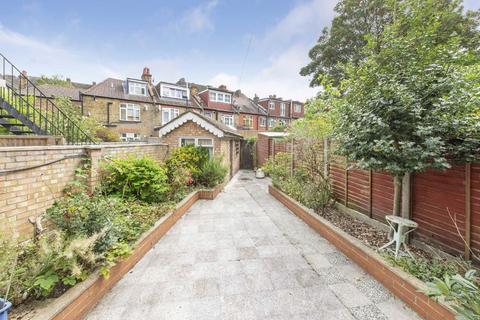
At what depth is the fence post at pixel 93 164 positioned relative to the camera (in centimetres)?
436

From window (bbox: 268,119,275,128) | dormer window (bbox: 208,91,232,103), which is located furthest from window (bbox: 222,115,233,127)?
window (bbox: 268,119,275,128)

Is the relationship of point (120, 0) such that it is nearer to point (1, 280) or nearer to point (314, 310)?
point (1, 280)

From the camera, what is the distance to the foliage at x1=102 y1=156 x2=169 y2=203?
4.91 metres

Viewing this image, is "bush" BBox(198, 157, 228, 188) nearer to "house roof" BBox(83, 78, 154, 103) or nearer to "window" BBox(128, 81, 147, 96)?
"house roof" BBox(83, 78, 154, 103)

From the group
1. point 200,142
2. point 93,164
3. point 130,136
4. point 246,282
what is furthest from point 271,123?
point 246,282

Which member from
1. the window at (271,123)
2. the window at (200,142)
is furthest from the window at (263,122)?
the window at (200,142)

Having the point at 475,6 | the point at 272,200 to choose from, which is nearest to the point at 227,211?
the point at 272,200

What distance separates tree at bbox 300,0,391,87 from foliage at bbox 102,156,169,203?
13.4 metres

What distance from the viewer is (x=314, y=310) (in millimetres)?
2416

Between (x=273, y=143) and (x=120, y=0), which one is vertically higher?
(x=120, y=0)

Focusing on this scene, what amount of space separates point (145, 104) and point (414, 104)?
20.4 meters

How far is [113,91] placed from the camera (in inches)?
731

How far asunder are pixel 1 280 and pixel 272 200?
21.5 ft

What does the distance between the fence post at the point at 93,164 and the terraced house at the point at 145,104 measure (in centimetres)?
1307
